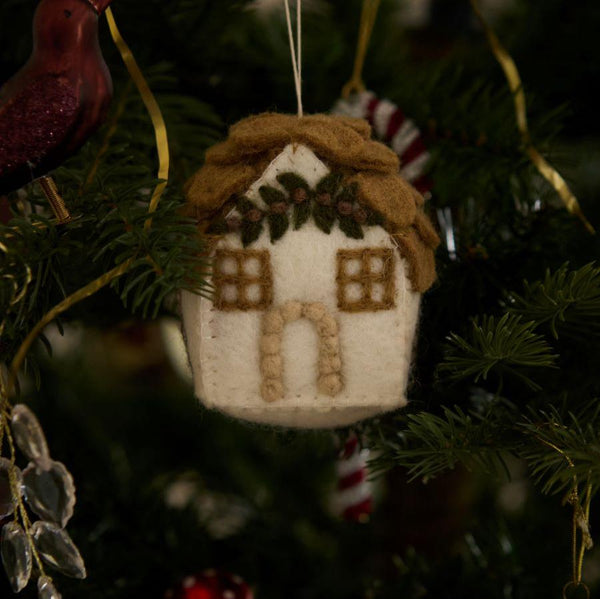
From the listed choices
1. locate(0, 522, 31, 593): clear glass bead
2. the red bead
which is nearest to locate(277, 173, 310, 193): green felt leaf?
locate(0, 522, 31, 593): clear glass bead

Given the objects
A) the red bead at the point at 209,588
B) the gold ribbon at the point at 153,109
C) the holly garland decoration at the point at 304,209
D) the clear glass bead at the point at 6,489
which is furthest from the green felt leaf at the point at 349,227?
the red bead at the point at 209,588

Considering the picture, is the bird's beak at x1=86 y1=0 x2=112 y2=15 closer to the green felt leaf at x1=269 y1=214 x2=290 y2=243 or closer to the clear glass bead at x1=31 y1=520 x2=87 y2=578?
the green felt leaf at x1=269 y1=214 x2=290 y2=243

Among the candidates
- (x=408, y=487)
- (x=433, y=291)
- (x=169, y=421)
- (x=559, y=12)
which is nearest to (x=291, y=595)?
(x=408, y=487)

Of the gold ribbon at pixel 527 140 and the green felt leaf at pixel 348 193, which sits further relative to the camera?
the gold ribbon at pixel 527 140

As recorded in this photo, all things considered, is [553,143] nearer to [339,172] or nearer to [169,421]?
[339,172]

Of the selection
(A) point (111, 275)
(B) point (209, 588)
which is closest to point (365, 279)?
(A) point (111, 275)

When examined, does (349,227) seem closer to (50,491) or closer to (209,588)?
(50,491)

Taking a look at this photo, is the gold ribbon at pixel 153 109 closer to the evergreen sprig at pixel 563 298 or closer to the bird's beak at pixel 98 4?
the bird's beak at pixel 98 4

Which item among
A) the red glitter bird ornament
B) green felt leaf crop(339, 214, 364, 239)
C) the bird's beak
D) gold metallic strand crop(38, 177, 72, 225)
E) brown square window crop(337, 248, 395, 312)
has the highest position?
the bird's beak
